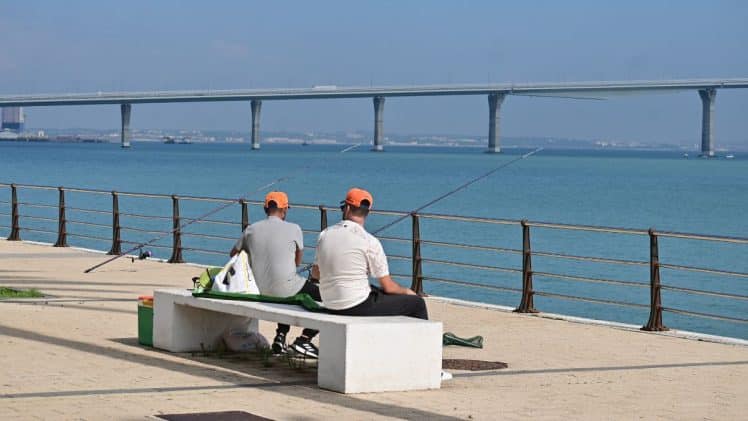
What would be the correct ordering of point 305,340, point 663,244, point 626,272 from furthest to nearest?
point 663,244 → point 626,272 → point 305,340

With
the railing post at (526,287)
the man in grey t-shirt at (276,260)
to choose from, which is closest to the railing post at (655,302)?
the railing post at (526,287)

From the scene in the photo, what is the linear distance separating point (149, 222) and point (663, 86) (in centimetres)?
8068

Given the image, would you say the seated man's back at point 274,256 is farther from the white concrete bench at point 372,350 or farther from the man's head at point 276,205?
the white concrete bench at point 372,350

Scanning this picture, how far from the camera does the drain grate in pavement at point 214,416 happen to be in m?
7.65

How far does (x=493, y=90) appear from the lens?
12088cm

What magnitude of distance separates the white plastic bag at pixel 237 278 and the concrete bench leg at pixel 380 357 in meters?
1.40

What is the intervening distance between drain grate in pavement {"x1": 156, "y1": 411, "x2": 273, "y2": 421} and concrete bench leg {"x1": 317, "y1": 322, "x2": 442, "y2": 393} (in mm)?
1089

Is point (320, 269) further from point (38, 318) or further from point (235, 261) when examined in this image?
point (38, 318)

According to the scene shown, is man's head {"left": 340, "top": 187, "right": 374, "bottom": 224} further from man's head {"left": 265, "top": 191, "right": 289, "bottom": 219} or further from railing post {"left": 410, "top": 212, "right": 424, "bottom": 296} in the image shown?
railing post {"left": 410, "top": 212, "right": 424, "bottom": 296}

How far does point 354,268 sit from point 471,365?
148 centimetres

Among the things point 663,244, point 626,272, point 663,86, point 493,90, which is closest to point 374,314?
point 626,272

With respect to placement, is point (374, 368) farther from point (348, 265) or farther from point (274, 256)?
point (274, 256)

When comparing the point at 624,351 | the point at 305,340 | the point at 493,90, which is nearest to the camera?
the point at 305,340

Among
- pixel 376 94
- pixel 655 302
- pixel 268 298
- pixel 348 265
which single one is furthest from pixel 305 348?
pixel 376 94
